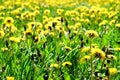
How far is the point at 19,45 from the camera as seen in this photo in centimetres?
393

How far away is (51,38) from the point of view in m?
4.31

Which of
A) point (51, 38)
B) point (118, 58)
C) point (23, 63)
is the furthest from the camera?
point (51, 38)

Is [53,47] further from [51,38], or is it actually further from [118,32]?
[118,32]

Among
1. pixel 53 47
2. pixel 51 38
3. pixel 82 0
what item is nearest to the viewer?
pixel 53 47

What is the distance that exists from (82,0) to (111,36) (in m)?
8.13

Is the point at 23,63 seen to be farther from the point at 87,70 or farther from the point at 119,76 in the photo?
the point at 119,76

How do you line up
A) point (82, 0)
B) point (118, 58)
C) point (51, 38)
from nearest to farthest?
point (118, 58), point (51, 38), point (82, 0)

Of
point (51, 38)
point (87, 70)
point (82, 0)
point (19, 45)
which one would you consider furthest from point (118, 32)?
point (82, 0)

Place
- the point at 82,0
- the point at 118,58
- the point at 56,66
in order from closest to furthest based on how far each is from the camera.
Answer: the point at 56,66 < the point at 118,58 < the point at 82,0

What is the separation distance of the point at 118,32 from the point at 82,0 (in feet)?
25.3

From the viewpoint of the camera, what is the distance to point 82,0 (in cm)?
1234

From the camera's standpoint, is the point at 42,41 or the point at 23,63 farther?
the point at 42,41

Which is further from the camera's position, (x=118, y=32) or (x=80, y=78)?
(x=118, y=32)

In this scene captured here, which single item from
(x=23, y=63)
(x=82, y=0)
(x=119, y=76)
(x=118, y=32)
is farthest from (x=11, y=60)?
(x=82, y=0)
